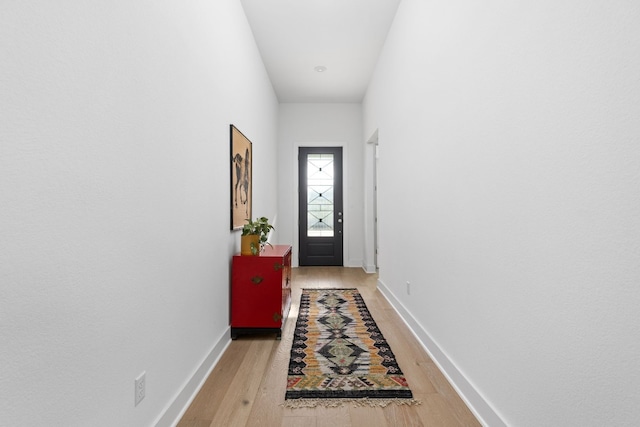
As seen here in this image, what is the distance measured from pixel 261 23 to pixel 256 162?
1472mm

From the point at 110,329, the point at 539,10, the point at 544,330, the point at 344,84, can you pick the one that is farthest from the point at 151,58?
the point at 344,84

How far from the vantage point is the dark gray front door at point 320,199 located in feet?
20.8

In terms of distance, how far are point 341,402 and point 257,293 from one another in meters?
1.17

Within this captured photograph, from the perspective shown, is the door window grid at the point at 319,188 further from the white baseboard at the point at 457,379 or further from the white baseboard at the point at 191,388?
the white baseboard at the point at 191,388

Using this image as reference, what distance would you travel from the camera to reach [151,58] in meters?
1.54

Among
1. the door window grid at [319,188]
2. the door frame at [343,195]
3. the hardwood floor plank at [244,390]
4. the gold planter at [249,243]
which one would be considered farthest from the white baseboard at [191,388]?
the door window grid at [319,188]

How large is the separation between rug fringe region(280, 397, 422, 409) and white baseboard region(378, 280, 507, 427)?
0.26 metres

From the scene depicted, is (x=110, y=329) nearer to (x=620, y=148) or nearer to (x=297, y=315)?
(x=620, y=148)

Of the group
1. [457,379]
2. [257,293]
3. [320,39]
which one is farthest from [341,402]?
[320,39]

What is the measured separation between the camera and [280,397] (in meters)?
1.98

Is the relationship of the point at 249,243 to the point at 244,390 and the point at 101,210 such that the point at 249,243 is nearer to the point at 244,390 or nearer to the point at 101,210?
the point at 244,390

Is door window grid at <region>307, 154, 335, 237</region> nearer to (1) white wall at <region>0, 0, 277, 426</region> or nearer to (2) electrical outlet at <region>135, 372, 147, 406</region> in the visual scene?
(1) white wall at <region>0, 0, 277, 426</region>

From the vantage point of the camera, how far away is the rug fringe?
188 centimetres

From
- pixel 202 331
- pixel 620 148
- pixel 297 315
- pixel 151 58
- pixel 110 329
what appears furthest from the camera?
pixel 297 315
